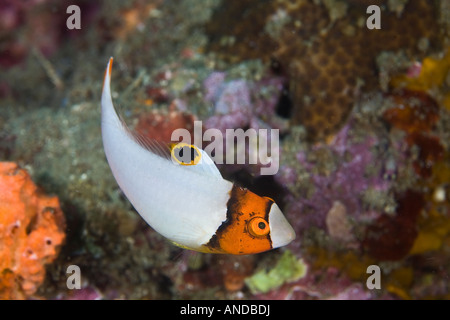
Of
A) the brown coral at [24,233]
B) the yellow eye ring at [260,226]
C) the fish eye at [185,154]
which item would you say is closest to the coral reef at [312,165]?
the brown coral at [24,233]

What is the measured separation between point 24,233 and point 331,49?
3649mm

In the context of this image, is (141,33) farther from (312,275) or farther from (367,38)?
(312,275)

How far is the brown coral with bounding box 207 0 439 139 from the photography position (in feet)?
12.1

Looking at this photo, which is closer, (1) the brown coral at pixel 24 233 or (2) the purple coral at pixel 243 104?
(1) the brown coral at pixel 24 233

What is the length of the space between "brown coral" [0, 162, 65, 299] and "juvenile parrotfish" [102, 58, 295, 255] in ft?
4.64

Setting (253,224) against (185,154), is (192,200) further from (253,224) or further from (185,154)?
(253,224)

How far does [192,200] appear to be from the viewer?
2094 mm

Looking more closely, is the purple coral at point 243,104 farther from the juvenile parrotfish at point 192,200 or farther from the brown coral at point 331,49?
the juvenile parrotfish at point 192,200

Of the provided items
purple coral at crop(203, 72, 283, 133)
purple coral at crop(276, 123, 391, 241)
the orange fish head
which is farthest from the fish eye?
purple coral at crop(276, 123, 391, 241)

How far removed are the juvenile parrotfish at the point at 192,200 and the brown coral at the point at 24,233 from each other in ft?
4.64

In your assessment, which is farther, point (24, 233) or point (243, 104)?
point (243, 104)

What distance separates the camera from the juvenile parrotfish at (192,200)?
2086 millimetres

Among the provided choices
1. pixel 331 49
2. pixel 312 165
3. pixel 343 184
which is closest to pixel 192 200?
pixel 312 165

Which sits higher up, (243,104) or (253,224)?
(243,104)
